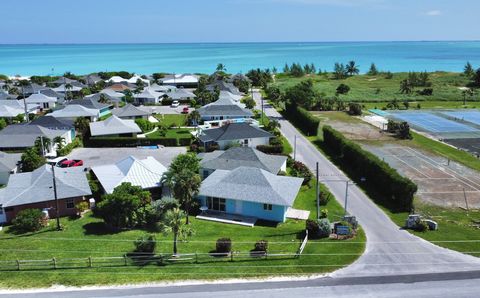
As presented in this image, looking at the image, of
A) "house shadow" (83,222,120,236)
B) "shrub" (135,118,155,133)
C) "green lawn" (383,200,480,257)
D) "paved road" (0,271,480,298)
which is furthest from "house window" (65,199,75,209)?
"shrub" (135,118,155,133)

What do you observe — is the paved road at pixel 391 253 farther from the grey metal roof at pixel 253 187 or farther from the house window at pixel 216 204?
the house window at pixel 216 204

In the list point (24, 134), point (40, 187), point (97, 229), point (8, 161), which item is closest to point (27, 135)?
point (24, 134)

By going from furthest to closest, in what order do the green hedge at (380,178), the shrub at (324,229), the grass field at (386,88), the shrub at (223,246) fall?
1. the grass field at (386,88)
2. the green hedge at (380,178)
3. the shrub at (324,229)
4. the shrub at (223,246)

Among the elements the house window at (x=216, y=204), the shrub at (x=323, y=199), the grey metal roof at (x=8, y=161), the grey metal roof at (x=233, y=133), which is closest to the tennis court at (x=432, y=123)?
the grey metal roof at (x=233, y=133)

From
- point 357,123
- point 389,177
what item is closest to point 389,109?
point 357,123

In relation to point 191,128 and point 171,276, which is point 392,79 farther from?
point 171,276

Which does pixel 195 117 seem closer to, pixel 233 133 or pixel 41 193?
pixel 233 133

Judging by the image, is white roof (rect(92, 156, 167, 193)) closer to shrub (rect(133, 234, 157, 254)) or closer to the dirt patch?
shrub (rect(133, 234, 157, 254))
